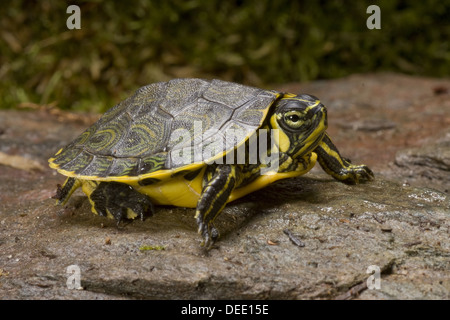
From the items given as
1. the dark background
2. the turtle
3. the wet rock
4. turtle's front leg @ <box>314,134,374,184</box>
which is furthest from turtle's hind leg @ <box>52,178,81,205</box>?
the dark background

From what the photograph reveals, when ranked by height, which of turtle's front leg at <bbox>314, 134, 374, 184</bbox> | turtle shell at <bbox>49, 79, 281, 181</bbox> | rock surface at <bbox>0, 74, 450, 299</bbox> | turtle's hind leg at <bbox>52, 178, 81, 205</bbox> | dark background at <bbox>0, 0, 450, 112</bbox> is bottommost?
rock surface at <bbox>0, 74, 450, 299</bbox>

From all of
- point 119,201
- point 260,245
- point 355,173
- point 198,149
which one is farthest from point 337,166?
point 119,201

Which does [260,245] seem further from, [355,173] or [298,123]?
[355,173]

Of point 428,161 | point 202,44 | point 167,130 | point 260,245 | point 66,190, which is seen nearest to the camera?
point 260,245

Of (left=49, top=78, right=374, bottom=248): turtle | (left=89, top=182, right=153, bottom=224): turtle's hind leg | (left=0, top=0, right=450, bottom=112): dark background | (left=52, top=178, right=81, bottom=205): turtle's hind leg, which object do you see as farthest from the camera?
(left=0, top=0, right=450, bottom=112): dark background

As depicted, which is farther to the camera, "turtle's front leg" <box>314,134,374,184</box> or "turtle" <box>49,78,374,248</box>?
"turtle's front leg" <box>314,134,374,184</box>

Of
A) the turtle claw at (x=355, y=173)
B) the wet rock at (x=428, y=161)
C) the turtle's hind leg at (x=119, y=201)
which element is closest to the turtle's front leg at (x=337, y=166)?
the turtle claw at (x=355, y=173)

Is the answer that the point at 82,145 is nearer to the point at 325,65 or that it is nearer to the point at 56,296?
the point at 56,296

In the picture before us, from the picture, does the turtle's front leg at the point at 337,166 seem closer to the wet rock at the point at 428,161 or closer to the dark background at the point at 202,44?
the wet rock at the point at 428,161

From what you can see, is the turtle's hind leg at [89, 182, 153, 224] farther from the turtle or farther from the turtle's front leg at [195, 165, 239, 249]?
the turtle's front leg at [195, 165, 239, 249]
